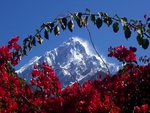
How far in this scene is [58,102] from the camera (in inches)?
165

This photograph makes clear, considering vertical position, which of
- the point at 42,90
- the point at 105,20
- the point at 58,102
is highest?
the point at 42,90

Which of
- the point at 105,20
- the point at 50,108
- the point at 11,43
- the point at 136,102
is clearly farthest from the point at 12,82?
the point at 105,20

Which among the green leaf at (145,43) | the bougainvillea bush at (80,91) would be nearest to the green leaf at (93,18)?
the green leaf at (145,43)

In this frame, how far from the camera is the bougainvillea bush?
152 inches

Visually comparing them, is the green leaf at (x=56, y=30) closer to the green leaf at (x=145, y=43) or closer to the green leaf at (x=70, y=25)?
the green leaf at (x=70, y=25)

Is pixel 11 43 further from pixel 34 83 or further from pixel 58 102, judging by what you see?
pixel 58 102

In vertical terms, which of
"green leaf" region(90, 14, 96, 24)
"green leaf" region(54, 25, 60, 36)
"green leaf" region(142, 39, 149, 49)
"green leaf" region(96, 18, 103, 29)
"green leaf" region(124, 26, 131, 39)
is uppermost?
"green leaf" region(54, 25, 60, 36)

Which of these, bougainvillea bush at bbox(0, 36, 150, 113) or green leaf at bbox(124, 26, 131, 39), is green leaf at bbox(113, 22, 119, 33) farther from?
bougainvillea bush at bbox(0, 36, 150, 113)

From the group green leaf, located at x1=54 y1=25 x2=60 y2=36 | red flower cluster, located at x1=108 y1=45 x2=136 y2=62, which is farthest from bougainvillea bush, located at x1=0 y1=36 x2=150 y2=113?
green leaf, located at x1=54 y1=25 x2=60 y2=36

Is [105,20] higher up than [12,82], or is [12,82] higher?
[12,82]

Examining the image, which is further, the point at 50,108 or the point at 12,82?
the point at 12,82

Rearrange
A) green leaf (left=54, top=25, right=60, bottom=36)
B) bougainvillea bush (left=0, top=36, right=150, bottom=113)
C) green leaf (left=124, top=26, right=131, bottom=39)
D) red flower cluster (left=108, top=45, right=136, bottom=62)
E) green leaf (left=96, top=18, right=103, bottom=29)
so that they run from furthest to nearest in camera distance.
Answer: red flower cluster (left=108, top=45, right=136, bottom=62), bougainvillea bush (left=0, top=36, right=150, bottom=113), green leaf (left=54, top=25, right=60, bottom=36), green leaf (left=96, top=18, right=103, bottom=29), green leaf (left=124, top=26, right=131, bottom=39)

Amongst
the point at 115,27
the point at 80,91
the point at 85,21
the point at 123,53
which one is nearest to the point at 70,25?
the point at 85,21

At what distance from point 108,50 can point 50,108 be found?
1488mm
